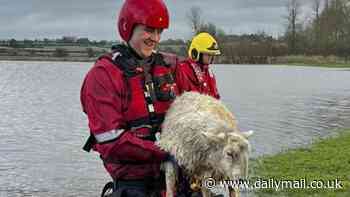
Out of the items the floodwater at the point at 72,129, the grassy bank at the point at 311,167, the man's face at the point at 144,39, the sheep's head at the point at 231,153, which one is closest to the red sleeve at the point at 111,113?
the man's face at the point at 144,39

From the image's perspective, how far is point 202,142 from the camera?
11.8 feet

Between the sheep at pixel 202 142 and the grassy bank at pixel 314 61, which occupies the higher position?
the sheep at pixel 202 142

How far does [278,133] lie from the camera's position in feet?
62.8

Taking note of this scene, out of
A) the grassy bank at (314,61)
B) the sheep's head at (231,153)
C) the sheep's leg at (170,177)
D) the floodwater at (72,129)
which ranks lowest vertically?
the grassy bank at (314,61)

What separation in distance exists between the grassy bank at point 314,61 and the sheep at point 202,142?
88056 mm

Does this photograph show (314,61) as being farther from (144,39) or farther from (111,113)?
(111,113)

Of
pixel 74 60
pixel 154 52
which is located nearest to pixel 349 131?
pixel 154 52

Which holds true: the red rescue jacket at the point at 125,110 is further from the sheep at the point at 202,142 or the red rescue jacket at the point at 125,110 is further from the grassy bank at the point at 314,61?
the grassy bank at the point at 314,61

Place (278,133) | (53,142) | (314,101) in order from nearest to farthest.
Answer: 1. (53,142)
2. (278,133)
3. (314,101)

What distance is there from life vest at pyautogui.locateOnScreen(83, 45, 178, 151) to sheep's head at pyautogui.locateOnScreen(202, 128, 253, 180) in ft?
1.57

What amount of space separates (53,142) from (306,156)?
26.2ft

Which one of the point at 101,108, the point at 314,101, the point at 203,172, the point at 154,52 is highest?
the point at 154,52

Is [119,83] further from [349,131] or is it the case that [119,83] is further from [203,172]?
[349,131]

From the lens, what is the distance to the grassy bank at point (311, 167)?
31.6ft
